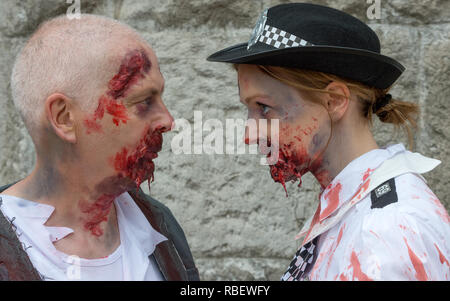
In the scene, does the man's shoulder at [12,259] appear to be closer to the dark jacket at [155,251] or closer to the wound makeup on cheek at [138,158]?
the dark jacket at [155,251]

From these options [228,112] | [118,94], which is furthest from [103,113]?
[228,112]

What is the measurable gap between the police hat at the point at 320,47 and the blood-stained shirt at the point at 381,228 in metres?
0.27

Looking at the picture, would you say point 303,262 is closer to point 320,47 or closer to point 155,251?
point 155,251

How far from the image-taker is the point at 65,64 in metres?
2.07

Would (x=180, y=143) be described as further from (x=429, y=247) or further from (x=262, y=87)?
(x=429, y=247)

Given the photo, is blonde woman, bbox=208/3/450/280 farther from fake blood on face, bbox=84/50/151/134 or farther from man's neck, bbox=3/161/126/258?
man's neck, bbox=3/161/126/258

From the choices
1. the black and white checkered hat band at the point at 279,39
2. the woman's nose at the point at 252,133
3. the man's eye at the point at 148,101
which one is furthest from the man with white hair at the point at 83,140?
the black and white checkered hat band at the point at 279,39

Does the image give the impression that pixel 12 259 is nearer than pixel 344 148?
Yes

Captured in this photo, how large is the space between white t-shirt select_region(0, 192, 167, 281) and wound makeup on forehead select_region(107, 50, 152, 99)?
0.43 meters

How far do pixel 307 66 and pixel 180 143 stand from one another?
1.16 metres

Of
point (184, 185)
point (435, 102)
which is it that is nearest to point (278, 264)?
point (184, 185)

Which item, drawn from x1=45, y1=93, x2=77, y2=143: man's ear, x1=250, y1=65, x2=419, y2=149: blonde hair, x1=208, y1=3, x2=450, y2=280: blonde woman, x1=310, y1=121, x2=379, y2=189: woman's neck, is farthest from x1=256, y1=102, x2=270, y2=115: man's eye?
x1=45, y1=93, x2=77, y2=143: man's ear

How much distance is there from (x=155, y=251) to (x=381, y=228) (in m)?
0.86

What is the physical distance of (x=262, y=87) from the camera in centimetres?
217
